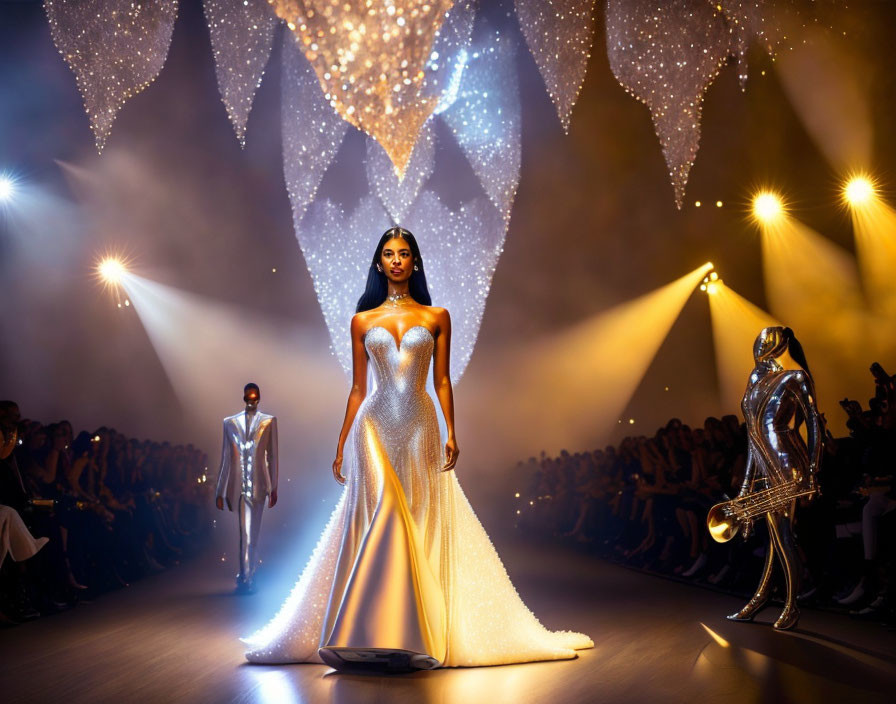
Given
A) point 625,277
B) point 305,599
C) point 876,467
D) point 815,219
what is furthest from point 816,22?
point 305,599

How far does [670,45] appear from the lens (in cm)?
779

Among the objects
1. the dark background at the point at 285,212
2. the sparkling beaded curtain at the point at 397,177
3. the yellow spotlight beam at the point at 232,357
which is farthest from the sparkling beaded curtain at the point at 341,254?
the yellow spotlight beam at the point at 232,357

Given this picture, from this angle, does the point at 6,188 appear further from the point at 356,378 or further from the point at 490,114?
the point at 356,378

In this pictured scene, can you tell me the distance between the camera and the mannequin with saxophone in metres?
4.52

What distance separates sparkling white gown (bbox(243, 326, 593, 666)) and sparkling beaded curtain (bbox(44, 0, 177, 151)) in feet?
14.7

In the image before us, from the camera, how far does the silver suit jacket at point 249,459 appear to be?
256 inches

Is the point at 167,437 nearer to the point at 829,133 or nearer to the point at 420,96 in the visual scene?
the point at 420,96

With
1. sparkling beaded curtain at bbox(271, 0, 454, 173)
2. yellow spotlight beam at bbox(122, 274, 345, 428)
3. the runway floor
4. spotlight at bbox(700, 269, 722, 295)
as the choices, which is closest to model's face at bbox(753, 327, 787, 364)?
the runway floor

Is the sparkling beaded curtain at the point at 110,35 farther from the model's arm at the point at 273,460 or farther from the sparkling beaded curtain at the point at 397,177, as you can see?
the sparkling beaded curtain at the point at 397,177

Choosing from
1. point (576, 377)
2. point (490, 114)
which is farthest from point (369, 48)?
point (576, 377)

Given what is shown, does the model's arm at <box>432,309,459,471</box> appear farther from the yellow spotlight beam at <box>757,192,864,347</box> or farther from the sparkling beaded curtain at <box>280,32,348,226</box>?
the yellow spotlight beam at <box>757,192,864,347</box>

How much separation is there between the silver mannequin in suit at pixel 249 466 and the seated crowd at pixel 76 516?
942 mm

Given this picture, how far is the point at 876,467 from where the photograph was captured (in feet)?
16.3

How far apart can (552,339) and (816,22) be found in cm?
569
